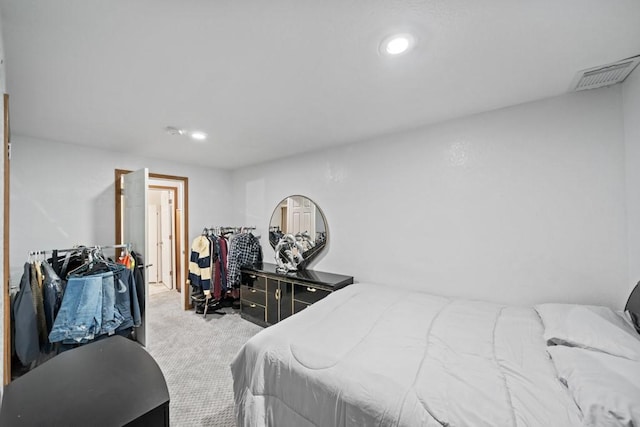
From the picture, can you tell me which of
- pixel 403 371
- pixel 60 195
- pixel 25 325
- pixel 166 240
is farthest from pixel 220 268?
pixel 403 371

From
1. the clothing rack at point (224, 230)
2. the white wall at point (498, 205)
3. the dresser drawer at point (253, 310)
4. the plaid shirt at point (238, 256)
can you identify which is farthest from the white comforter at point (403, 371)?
the clothing rack at point (224, 230)

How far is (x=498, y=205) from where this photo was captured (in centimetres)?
200

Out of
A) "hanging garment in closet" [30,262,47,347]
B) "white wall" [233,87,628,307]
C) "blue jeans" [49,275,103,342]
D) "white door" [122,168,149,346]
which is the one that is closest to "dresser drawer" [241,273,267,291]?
"white wall" [233,87,628,307]

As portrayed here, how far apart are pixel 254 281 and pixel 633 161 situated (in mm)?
3669

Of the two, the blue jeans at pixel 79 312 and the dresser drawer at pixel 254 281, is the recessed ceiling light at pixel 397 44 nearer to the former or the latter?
the dresser drawer at pixel 254 281

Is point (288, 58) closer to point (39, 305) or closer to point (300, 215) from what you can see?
point (300, 215)

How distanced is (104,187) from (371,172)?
3380 millimetres

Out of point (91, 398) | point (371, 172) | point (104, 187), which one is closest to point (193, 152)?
point (104, 187)

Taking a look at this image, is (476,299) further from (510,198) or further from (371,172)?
(371,172)

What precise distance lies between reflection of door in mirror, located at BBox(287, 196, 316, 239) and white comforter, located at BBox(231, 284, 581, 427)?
1.48 m

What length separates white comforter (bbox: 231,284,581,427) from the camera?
95 cm

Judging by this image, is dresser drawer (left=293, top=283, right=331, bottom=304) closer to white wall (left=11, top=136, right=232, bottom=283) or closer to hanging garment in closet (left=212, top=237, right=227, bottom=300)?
hanging garment in closet (left=212, top=237, right=227, bottom=300)

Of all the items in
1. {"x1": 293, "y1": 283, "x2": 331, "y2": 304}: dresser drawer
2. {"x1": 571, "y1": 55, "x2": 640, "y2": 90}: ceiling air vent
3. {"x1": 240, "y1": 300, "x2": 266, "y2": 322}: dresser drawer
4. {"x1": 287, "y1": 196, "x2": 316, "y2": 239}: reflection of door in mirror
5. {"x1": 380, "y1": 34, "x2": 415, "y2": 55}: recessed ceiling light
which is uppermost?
{"x1": 380, "y1": 34, "x2": 415, "y2": 55}: recessed ceiling light

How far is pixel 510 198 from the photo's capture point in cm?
195
